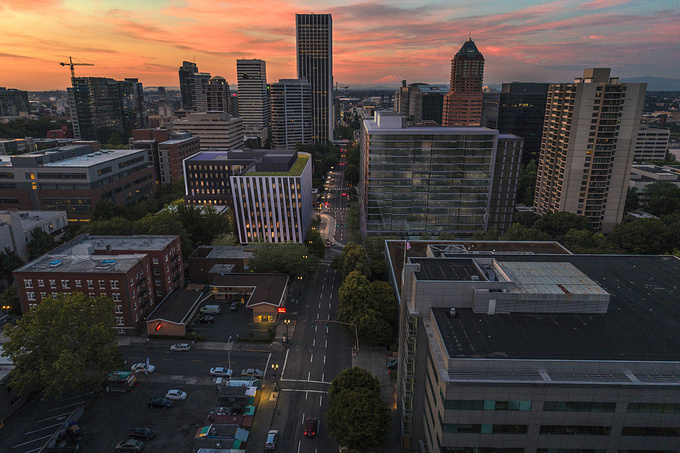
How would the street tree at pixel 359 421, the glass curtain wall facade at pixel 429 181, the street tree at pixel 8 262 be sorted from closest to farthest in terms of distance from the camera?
the street tree at pixel 359 421 → the street tree at pixel 8 262 → the glass curtain wall facade at pixel 429 181

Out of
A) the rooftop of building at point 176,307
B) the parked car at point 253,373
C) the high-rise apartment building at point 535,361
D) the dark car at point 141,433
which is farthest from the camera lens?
the rooftop of building at point 176,307

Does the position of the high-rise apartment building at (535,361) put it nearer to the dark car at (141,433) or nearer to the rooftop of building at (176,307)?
the dark car at (141,433)

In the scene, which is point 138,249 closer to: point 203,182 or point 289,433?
point 289,433

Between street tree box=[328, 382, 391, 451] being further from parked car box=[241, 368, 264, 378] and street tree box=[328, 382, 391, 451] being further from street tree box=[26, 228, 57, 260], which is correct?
street tree box=[26, 228, 57, 260]

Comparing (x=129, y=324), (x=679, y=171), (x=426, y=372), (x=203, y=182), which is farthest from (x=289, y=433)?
(x=679, y=171)

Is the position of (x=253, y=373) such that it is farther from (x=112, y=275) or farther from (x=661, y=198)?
(x=661, y=198)

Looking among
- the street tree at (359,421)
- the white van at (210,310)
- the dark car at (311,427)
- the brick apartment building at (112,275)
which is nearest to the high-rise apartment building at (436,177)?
the white van at (210,310)
